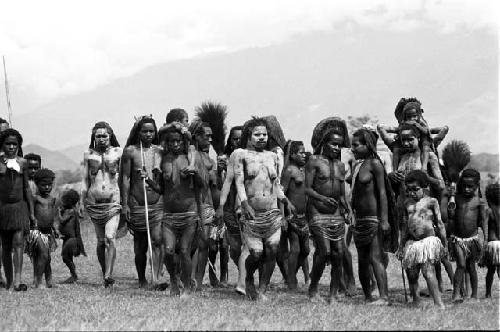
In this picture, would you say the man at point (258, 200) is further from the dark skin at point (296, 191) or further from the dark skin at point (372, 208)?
the dark skin at point (296, 191)

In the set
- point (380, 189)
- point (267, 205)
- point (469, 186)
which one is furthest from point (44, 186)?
point (469, 186)

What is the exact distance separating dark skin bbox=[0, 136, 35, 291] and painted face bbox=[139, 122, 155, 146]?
1.61 meters

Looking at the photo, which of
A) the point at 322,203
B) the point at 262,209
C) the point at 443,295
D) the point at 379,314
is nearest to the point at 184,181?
the point at 262,209

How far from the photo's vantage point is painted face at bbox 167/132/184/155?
10078 mm

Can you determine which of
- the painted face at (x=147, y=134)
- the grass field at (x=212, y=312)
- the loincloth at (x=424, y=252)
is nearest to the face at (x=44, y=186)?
the grass field at (x=212, y=312)

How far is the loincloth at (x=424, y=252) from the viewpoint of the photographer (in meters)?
9.21

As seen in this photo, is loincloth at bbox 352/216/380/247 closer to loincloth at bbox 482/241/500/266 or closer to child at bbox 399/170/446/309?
child at bbox 399/170/446/309

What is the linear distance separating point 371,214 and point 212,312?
2.55 m

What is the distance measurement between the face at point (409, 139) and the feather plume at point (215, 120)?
358cm

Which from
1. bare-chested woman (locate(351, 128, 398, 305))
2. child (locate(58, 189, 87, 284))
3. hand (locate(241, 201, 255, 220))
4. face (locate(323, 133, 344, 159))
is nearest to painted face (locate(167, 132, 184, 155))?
hand (locate(241, 201, 255, 220))

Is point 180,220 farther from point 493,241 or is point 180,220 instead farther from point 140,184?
point 493,241

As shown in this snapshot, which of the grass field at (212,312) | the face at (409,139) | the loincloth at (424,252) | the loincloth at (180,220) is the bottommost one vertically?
the grass field at (212,312)

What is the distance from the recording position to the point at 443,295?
11352 mm

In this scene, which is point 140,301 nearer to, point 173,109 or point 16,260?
point 16,260
